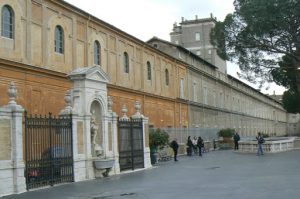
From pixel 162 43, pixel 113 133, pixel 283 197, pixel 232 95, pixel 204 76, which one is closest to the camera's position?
pixel 283 197

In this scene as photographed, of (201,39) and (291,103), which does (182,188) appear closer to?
(201,39)

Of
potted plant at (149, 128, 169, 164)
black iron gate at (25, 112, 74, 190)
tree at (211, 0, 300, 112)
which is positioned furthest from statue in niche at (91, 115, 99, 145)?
tree at (211, 0, 300, 112)

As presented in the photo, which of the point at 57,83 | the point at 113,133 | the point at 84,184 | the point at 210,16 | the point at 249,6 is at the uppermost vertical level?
the point at 210,16

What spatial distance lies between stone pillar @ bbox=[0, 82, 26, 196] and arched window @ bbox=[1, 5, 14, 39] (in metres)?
8.90

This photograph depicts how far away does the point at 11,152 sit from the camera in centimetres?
1612

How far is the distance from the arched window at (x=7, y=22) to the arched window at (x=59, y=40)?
4008 mm

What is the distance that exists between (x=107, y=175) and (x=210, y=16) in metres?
59.0

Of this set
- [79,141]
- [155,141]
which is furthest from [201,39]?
[79,141]

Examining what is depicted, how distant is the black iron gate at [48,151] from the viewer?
16969mm

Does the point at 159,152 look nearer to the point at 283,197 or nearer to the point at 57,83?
the point at 57,83

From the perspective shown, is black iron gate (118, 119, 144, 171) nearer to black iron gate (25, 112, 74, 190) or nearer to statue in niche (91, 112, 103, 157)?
statue in niche (91, 112, 103, 157)

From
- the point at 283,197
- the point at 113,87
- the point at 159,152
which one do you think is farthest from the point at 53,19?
the point at 283,197

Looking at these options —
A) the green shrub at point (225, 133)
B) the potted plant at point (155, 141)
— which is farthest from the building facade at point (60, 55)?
the green shrub at point (225, 133)

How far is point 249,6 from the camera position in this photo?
44562mm
